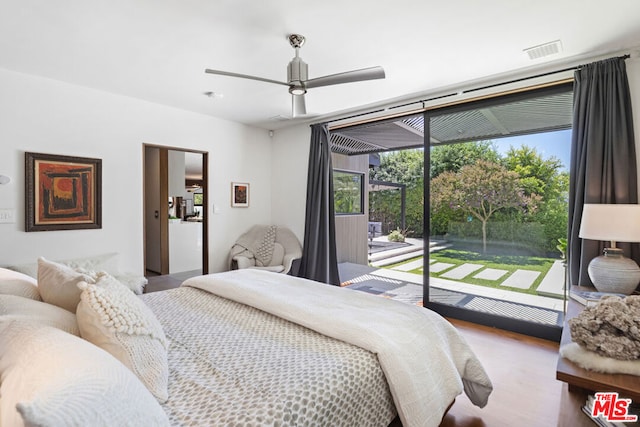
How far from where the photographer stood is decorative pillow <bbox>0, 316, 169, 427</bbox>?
64 cm

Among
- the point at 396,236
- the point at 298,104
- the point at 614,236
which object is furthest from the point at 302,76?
the point at 396,236

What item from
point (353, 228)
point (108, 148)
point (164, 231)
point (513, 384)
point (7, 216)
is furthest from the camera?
point (353, 228)

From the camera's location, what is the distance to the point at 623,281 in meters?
1.99

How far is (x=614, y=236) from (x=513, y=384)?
3.82 feet

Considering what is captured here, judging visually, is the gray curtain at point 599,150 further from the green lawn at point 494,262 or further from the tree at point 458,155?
the tree at point 458,155

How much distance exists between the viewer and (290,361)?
1.29 metres

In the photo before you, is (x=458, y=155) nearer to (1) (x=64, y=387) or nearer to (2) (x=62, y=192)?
(1) (x=64, y=387)

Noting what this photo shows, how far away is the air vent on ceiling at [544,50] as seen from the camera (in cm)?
240

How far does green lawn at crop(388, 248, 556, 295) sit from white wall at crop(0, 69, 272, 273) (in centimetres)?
287

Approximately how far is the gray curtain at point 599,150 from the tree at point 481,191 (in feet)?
1.60

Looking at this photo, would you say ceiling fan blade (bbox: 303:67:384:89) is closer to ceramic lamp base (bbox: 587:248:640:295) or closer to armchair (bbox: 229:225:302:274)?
ceramic lamp base (bbox: 587:248:640:295)

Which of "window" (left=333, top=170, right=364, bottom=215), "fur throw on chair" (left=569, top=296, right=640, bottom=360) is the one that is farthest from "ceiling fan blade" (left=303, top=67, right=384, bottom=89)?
"window" (left=333, top=170, right=364, bottom=215)

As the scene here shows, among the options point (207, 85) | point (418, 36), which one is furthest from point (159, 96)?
point (418, 36)

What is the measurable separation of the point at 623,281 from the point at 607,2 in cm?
169
